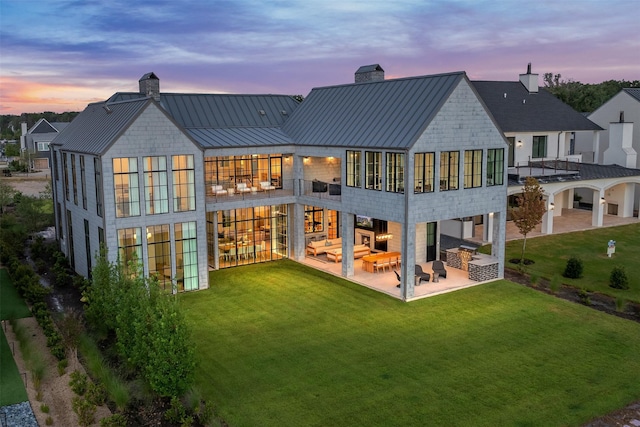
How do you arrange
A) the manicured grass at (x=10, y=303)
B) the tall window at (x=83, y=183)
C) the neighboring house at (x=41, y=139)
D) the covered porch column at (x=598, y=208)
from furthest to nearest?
the neighboring house at (x=41, y=139) → the covered porch column at (x=598, y=208) → the tall window at (x=83, y=183) → the manicured grass at (x=10, y=303)

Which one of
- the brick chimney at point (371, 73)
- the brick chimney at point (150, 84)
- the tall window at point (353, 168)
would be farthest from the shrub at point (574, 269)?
the brick chimney at point (150, 84)

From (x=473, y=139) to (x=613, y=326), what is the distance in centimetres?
920

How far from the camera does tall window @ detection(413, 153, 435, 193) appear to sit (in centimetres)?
2278

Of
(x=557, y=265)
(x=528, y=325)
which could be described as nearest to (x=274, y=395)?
(x=528, y=325)

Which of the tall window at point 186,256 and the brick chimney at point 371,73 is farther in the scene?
the brick chimney at point 371,73

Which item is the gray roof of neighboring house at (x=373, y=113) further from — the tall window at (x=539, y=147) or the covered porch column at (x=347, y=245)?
the tall window at (x=539, y=147)

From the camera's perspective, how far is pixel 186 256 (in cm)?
2470

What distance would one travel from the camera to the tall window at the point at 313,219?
3078 cm

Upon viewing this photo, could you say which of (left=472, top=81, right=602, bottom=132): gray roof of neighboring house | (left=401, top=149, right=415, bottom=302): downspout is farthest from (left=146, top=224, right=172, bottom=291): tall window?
(left=472, top=81, right=602, bottom=132): gray roof of neighboring house

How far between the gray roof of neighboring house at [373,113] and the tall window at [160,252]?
8585 millimetres

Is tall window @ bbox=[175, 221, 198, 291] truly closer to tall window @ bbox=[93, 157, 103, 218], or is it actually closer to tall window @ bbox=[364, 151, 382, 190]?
tall window @ bbox=[93, 157, 103, 218]

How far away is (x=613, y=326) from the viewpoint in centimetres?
1995

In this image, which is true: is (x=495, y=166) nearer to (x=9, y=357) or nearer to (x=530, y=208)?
(x=530, y=208)

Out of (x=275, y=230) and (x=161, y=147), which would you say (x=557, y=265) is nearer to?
(x=275, y=230)
